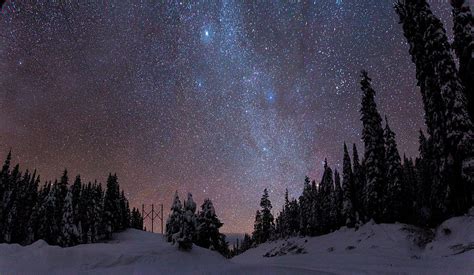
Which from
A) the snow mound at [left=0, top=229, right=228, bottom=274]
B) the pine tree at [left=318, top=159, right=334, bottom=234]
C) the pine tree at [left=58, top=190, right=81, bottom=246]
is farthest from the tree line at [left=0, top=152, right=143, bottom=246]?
the pine tree at [left=318, top=159, right=334, bottom=234]

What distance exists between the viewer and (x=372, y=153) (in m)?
40.2

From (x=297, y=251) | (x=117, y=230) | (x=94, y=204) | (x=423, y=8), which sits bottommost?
(x=297, y=251)

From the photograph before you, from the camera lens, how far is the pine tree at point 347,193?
48.9 metres

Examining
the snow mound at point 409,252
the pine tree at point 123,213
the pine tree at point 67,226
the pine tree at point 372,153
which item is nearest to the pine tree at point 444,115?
the snow mound at point 409,252

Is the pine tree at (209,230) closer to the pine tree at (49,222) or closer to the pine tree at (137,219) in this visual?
the pine tree at (49,222)

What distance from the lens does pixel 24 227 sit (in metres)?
72.2

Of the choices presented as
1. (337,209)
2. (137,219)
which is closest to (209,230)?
(337,209)

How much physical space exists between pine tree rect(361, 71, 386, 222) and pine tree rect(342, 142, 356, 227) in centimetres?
754

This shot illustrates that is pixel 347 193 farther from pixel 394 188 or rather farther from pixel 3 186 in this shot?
pixel 3 186

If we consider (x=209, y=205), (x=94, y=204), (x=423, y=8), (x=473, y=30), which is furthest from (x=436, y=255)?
(x=94, y=204)

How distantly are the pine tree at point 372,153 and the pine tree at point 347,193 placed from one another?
754cm

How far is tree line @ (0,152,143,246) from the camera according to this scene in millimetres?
62594

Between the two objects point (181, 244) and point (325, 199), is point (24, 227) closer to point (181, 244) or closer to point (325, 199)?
point (181, 244)

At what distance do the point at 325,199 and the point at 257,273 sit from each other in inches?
2209
